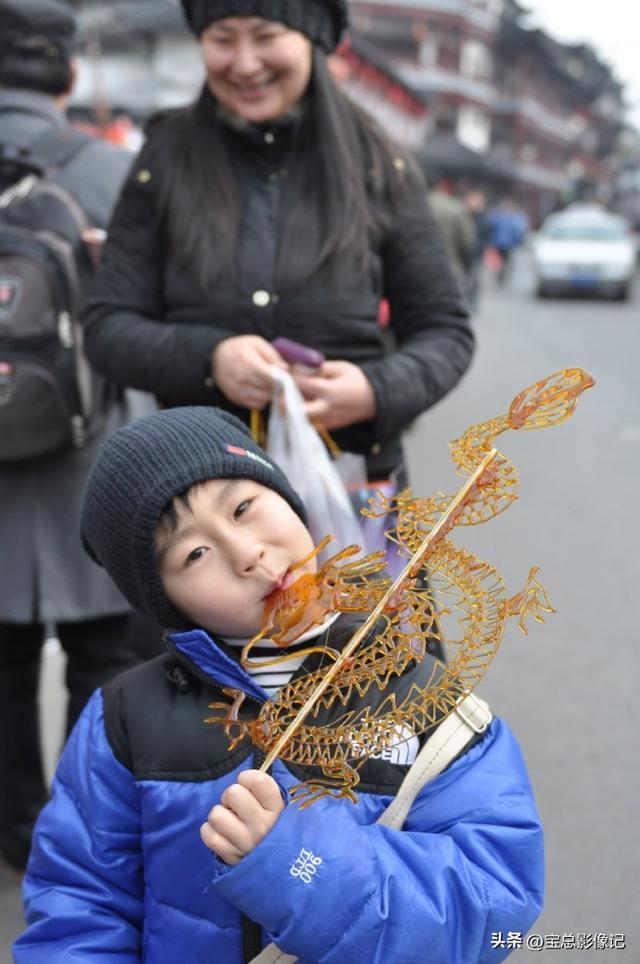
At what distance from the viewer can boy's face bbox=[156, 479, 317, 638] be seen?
1385mm

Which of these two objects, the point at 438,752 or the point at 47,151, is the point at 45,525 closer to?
the point at 47,151

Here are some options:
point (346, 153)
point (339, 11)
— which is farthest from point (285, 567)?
point (339, 11)

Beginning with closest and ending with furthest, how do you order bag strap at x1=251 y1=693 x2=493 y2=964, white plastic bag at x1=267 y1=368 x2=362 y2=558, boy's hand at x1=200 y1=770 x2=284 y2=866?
boy's hand at x1=200 y1=770 x2=284 y2=866
bag strap at x1=251 y1=693 x2=493 y2=964
white plastic bag at x1=267 y1=368 x2=362 y2=558

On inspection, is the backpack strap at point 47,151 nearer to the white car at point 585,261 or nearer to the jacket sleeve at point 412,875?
the jacket sleeve at point 412,875

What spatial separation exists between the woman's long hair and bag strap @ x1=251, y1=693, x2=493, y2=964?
89 centimetres

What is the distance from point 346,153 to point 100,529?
2.97 ft

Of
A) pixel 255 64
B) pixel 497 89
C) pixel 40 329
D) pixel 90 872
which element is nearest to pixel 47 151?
pixel 40 329

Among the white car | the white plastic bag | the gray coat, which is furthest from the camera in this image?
the white car

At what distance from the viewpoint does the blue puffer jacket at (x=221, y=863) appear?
1.25 meters

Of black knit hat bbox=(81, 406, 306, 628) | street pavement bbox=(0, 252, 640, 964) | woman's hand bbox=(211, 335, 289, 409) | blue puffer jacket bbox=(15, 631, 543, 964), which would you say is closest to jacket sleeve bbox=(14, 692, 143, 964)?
blue puffer jacket bbox=(15, 631, 543, 964)

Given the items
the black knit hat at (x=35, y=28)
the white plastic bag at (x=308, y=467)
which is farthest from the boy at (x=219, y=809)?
the black knit hat at (x=35, y=28)

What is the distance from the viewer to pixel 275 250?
2018 mm

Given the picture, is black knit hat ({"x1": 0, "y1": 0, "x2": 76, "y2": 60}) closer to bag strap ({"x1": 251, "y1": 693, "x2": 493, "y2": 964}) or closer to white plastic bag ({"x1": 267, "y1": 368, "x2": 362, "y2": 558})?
white plastic bag ({"x1": 267, "y1": 368, "x2": 362, "y2": 558})

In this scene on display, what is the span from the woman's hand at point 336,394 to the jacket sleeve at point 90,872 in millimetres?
681
